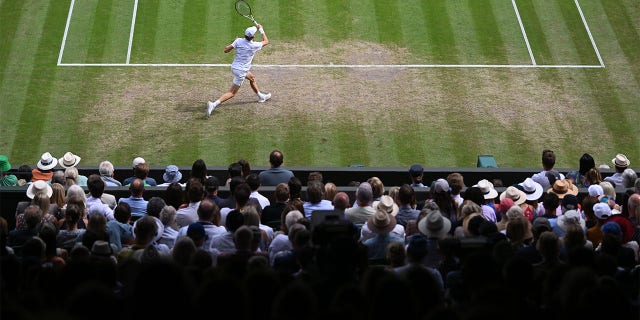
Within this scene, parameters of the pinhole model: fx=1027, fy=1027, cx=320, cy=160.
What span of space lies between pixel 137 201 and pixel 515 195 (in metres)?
5.17

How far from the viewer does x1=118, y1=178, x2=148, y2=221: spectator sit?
45.1 feet

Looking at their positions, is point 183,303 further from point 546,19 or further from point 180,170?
point 546,19

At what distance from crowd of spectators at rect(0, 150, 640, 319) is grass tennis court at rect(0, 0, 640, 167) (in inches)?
141

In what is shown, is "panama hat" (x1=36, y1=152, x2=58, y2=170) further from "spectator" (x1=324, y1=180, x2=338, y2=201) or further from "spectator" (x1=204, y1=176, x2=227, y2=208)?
"spectator" (x1=324, y1=180, x2=338, y2=201)

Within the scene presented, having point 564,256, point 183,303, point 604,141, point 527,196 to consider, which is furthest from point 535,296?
point 604,141

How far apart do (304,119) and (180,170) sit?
15.0 feet

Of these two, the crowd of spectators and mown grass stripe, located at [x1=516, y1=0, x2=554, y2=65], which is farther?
mown grass stripe, located at [x1=516, y1=0, x2=554, y2=65]

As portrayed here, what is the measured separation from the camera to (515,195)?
14.2 m

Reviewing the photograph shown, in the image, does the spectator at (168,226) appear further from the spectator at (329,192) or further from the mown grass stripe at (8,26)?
the mown grass stripe at (8,26)

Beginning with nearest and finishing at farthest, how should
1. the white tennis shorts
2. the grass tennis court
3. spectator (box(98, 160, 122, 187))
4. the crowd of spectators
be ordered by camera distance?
the crowd of spectators
spectator (box(98, 160, 122, 187))
the grass tennis court
the white tennis shorts

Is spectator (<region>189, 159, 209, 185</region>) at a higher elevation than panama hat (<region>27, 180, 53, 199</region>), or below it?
higher

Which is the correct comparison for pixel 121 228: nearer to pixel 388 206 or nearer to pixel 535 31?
pixel 388 206

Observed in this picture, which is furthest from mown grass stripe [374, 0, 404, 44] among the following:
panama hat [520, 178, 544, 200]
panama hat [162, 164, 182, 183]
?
panama hat [520, 178, 544, 200]

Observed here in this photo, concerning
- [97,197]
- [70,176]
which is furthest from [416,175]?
[70,176]
